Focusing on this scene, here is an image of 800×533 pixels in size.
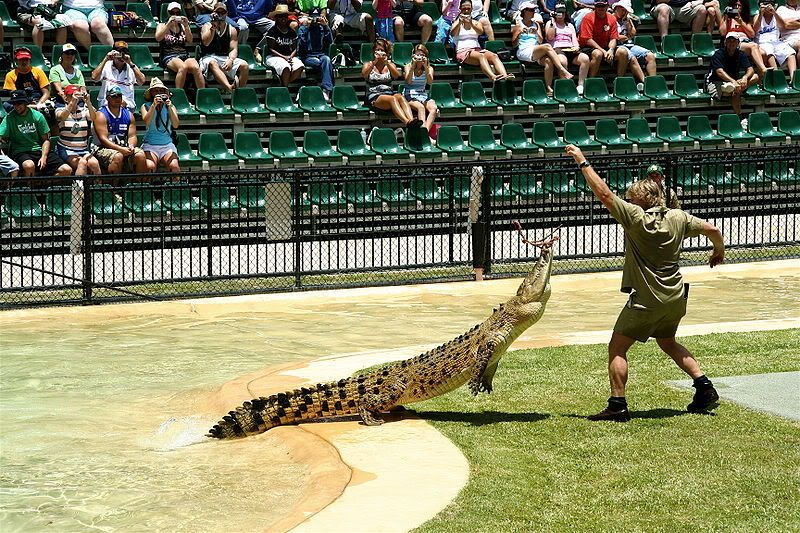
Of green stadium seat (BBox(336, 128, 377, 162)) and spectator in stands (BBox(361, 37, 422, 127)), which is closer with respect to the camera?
green stadium seat (BBox(336, 128, 377, 162))

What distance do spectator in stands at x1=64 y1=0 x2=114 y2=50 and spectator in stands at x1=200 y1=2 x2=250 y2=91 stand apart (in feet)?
4.94

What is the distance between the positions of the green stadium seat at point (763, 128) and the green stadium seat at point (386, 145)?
6.48m

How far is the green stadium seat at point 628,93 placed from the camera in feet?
73.8

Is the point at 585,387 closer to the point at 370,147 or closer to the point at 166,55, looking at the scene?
the point at 370,147

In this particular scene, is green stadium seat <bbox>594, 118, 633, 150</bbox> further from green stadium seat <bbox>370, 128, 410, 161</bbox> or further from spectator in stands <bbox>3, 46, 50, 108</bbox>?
spectator in stands <bbox>3, 46, 50, 108</bbox>

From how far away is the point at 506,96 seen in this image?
2181cm

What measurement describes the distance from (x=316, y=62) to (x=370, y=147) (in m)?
1.95

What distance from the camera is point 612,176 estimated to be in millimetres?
16812

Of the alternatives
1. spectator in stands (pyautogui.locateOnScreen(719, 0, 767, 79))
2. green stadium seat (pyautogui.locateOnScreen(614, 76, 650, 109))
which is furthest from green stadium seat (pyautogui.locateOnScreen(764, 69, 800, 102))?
green stadium seat (pyautogui.locateOnScreen(614, 76, 650, 109))

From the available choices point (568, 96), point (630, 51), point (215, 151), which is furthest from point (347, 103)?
point (630, 51)

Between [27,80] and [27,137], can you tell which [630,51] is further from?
[27,137]

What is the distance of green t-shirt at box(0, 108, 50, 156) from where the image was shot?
55.5 feet

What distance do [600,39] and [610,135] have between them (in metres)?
2.13

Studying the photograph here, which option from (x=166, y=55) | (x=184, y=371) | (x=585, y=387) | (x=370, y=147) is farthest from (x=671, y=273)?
(x=166, y=55)
